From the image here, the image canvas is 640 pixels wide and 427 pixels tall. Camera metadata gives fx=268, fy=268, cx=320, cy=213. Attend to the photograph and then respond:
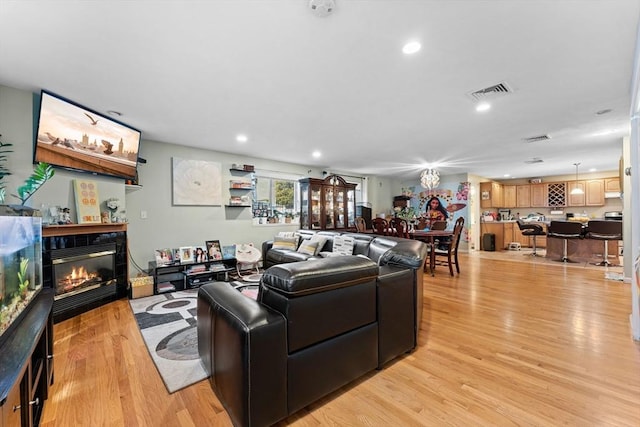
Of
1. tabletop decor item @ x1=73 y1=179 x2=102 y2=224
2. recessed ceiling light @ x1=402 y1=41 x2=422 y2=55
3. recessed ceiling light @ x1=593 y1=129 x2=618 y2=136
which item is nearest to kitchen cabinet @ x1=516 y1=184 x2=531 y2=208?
recessed ceiling light @ x1=593 y1=129 x2=618 y2=136

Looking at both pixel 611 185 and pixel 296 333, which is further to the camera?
pixel 611 185

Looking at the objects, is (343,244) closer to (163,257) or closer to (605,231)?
(163,257)

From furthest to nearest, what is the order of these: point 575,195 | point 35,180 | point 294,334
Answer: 1. point 575,195
2. point 35,180
3. point 294,334

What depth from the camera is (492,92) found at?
2.78 metres

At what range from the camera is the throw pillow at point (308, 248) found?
4688 mm

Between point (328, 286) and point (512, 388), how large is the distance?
1453 mm

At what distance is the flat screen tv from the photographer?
2.83 metres

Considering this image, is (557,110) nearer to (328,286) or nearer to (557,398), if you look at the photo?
(557,398)

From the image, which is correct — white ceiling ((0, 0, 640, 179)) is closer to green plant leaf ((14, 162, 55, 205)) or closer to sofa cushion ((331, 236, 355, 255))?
green plant leaf ((14, 162, 55, 205))

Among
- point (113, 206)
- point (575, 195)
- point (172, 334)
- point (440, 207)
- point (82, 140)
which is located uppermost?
point (82, 140)

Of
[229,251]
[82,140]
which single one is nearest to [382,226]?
[229,251]

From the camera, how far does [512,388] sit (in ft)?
5.85

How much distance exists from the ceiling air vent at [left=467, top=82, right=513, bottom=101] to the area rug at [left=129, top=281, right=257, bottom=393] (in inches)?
141

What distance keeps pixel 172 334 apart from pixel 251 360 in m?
1.79
